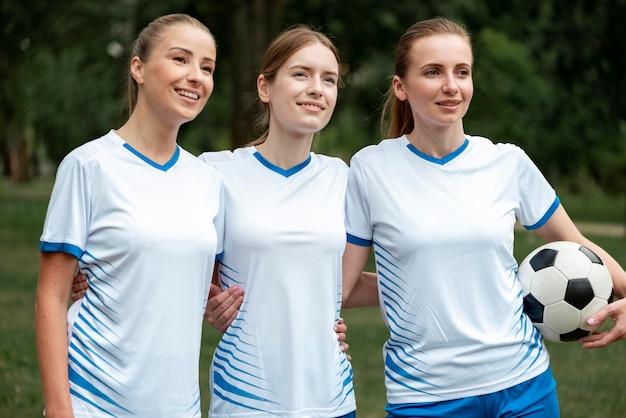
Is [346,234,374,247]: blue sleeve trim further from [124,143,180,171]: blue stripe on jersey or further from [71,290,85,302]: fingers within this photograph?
[71,290,85,302]: fingers

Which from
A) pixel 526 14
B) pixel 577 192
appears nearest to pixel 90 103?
pixel 526 14

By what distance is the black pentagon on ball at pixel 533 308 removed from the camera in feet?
13.5

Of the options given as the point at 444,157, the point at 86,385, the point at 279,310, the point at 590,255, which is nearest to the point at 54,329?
the point at 86,385

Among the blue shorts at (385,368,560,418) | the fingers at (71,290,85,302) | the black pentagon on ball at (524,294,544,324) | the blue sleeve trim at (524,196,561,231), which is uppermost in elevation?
the blue sleeve trim at (524,196,561,231)

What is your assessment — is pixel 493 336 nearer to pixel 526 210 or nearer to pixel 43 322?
pixel 526 210

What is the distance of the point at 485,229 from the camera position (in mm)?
3924

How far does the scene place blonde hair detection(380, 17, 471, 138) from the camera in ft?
13.6

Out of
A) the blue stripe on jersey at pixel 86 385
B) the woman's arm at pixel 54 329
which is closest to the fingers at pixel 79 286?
the woman's arm at pixel 54 329

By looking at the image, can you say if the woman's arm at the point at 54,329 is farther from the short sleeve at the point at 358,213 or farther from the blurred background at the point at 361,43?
the blurred background at the point at 361,43

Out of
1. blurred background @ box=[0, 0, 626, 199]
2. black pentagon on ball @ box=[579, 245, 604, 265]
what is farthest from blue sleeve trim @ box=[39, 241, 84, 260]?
blurred background @ box=[0, 0, 626, 199]

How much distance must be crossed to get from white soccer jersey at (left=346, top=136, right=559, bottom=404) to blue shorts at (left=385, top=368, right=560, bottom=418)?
0.10 ft

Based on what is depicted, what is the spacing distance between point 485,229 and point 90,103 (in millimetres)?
32931

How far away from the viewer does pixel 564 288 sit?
416 cm

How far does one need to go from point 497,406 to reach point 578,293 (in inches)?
25.4
